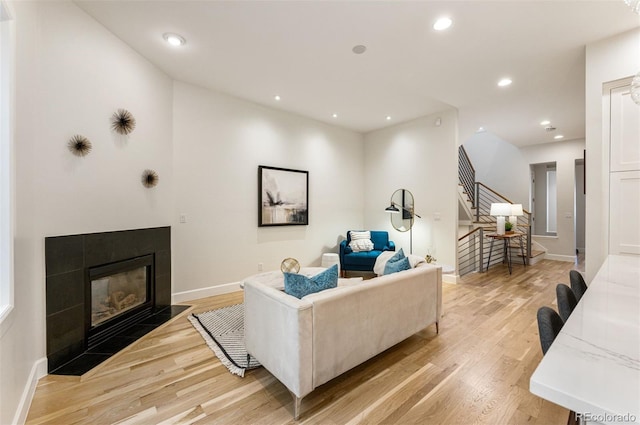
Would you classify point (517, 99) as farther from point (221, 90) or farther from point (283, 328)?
point (283, 328)

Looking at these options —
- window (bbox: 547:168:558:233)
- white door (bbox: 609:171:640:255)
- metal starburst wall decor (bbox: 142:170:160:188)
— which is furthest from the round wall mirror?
window (bbox: 547:168:558:233)

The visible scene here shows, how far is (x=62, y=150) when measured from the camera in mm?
2268

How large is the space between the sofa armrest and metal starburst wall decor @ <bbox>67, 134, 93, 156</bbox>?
203cm

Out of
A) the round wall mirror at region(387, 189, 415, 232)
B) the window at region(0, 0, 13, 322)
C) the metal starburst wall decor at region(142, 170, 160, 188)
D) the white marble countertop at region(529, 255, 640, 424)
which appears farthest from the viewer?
the round wall mirror at region(387, 189, 415, 232)

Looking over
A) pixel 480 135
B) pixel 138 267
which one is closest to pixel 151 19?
pixel 138 267

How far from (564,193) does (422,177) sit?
14.4ft

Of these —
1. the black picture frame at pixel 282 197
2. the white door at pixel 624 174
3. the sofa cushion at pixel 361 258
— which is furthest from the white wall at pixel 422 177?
the white door at pixel 624 174

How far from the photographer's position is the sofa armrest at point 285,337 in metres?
1.65

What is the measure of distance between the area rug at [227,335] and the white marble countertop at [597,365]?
2047 mm

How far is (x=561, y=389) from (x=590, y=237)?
3.09 meters

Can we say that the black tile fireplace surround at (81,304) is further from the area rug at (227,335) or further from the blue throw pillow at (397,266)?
the blue throw pillow at (397,266)

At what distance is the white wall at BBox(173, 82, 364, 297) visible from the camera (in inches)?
147

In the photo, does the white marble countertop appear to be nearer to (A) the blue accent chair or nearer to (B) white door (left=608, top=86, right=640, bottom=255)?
(B) white door (left=608, top=86, right=640, bottom=255)

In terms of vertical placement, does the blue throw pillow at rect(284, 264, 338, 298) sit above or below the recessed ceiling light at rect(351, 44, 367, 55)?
below
